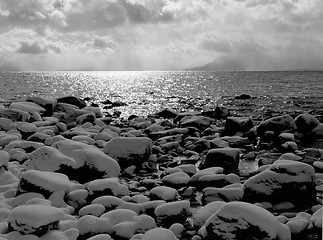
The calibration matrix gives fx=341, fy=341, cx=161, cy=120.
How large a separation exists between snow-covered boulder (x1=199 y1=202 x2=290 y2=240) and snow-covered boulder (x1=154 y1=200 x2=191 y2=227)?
1.02 metres

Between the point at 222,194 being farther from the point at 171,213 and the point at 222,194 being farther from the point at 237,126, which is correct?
the point at 237,126

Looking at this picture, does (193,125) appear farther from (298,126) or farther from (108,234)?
(108,234)

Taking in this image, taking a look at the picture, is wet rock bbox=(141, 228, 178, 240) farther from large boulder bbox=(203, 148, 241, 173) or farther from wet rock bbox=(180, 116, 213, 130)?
wet rock bbox=(180, 116, 213, 130)

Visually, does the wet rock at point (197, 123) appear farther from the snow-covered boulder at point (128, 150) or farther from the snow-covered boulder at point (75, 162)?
the snow-covered boulder at point (75, 162)

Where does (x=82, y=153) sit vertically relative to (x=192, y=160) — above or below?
above

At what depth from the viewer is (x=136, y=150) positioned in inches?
407

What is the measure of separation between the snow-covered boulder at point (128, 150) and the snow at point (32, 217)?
4.53 m

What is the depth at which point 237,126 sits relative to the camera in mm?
16578

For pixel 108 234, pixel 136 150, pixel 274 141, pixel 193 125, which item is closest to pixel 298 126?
pixel 274 141

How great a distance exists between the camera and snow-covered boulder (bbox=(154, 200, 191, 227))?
652cm

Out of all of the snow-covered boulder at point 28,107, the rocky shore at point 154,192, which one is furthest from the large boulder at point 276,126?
the snow-covered boulder at point 28,107

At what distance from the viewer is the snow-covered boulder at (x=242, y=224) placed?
17.9 feet

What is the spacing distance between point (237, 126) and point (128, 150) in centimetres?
791

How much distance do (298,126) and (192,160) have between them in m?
7.06
